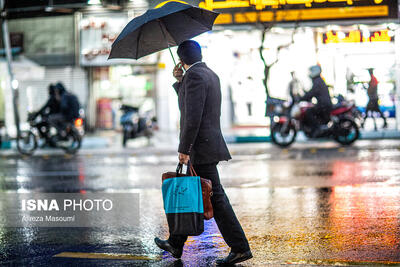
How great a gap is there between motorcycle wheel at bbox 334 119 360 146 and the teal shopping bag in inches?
444

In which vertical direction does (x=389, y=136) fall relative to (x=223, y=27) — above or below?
below

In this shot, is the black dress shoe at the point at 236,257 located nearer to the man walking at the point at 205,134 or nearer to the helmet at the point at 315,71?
the man walking at the point at 205,134

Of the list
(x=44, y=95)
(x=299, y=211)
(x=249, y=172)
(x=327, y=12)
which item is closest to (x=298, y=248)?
(x=299, y=211)

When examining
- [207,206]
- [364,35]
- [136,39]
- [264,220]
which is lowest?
[264,220]

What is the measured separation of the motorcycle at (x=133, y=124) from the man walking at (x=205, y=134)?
44.9ft

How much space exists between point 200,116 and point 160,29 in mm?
1210

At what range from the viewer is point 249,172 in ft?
37.3

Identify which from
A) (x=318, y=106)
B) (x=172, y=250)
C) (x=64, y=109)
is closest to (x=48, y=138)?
(x=64, y=109)

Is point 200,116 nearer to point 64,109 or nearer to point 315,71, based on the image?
point 315,71

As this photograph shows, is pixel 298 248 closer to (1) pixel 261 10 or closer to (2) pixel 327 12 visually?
(1) pixel 261 10

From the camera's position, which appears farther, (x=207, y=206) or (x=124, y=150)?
(x=124, y=150)

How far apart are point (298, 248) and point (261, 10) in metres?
15.7

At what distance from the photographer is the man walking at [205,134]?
500cm

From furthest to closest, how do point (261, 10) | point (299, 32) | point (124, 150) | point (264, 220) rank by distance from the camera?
point (299, 32) < point (261, 10) < point (124, 150) < point (264, 220)
